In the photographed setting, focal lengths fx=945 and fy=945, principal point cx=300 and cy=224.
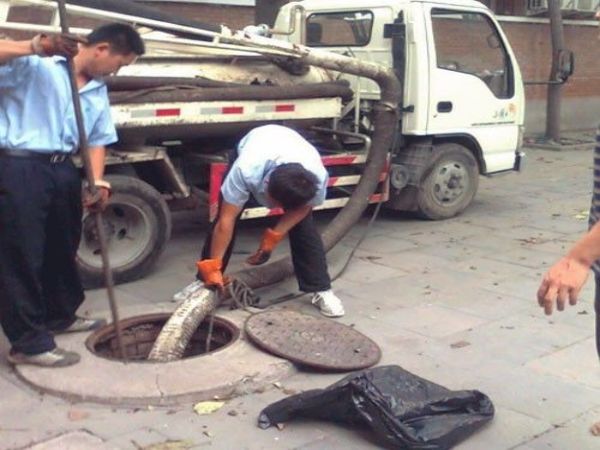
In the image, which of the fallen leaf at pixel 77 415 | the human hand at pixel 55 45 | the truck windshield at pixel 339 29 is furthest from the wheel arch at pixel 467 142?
the fallen leaf at pixel 77 415

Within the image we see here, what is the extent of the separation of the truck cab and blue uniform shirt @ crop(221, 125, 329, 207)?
2767 mm

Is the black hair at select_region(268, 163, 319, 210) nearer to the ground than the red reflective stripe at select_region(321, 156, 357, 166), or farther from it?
farther from it

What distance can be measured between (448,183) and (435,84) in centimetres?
99

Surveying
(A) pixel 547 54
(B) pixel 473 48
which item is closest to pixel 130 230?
(B) pixel 473 48

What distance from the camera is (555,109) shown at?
51.4ft

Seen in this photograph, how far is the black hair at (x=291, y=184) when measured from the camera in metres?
5.29

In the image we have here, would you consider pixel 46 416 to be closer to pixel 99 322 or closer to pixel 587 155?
pixel 99 322

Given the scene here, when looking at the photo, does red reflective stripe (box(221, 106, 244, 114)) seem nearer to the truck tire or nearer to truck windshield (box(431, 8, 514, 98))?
the truck tire

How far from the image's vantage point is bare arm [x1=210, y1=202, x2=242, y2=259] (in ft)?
18.3

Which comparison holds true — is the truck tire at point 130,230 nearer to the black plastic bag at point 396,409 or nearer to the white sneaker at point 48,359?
the white sneaker at point 48,359

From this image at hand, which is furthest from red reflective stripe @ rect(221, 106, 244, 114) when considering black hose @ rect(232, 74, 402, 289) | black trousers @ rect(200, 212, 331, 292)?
black trousers @ rect(200, 212, 331, 292)

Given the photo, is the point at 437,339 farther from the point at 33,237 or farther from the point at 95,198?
the point at 33,237

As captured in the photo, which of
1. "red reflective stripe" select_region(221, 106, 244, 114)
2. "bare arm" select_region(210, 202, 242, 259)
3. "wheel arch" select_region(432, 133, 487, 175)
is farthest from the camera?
"wheel arch" select_region(432, 133, 487, 175)

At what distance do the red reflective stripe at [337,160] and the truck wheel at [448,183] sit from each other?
0.90 meters
